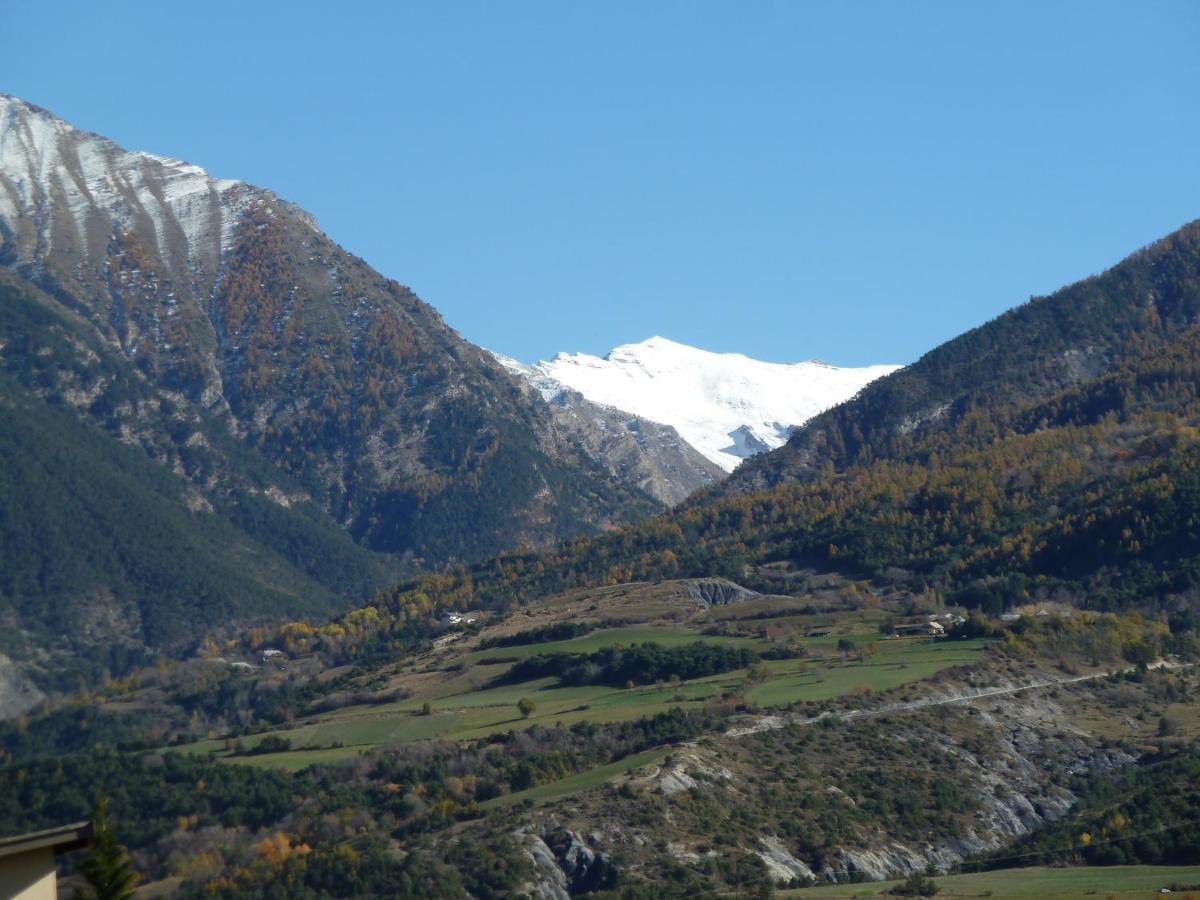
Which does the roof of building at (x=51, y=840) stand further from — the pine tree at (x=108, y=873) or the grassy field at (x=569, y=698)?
the grassy field at (x=569, y=698)

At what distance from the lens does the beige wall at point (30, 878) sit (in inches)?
1212

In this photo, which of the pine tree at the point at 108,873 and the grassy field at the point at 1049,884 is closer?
the pine tree at the point at 108,873

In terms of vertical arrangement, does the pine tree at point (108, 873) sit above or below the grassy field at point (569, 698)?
above

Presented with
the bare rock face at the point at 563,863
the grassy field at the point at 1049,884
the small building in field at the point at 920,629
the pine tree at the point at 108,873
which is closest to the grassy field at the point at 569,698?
the small building in field at the point at 920,629

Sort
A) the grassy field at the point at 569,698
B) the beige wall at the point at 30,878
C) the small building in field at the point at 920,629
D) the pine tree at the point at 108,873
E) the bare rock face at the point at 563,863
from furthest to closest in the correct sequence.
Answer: the small building in field at the point at 920,629 → the grassy field at the point at 569,698 → the bare rock face at the point at 563,863 → the pine tree at the point at 108,873 → the beige wall at the point at 30,878

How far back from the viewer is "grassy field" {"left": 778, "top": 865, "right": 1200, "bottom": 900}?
88812mm

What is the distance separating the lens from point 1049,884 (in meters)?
95.1

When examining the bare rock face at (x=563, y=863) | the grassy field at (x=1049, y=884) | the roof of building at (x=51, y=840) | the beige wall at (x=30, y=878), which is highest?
the roof of building at (x=51, y=840)

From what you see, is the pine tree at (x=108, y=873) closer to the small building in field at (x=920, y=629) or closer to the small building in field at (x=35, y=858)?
the small building in field at (x=35, y=858)

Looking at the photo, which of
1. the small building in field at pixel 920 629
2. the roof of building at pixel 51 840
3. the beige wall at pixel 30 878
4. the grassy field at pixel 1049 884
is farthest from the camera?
the small building in field at pixel 920 629

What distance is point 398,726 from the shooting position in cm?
16762

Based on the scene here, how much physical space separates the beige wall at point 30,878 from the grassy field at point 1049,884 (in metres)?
64.5

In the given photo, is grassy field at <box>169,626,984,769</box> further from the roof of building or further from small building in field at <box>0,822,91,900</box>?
the roof of building

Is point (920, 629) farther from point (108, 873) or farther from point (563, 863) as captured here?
point (108, 873)
